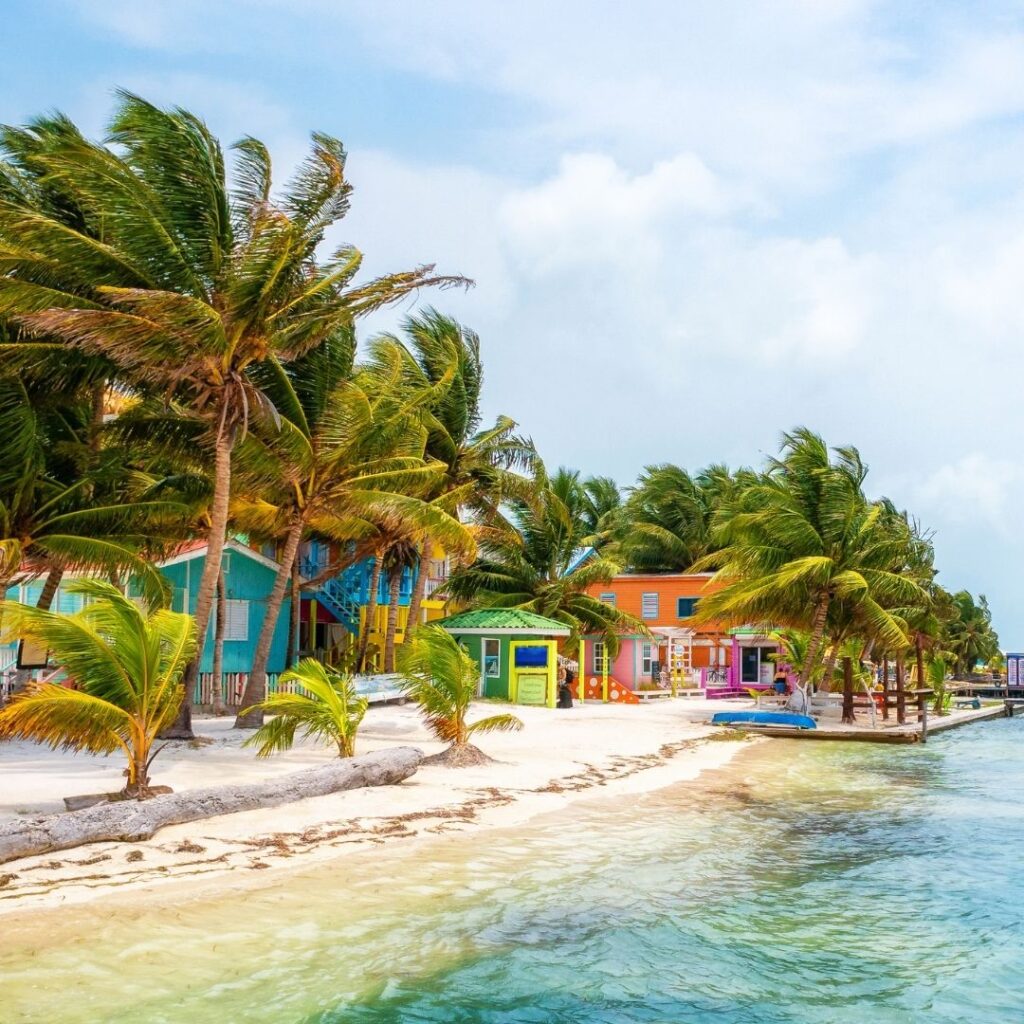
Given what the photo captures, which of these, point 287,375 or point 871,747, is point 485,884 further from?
point 871,747

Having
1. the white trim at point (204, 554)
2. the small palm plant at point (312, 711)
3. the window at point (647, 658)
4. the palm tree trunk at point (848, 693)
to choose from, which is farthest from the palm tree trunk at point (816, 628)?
the small palm plant at point (312, 711)

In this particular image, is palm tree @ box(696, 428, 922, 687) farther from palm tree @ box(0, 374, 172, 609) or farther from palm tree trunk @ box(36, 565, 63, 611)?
palm tree trunk @ box(36, 565, 63, 611)

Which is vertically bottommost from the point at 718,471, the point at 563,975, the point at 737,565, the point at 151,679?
the point at 563,975

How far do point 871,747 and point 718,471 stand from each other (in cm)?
3402

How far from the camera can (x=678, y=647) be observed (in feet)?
149

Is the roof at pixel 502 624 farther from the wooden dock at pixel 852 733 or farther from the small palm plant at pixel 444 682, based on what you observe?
the small palm plant at pixel 444 682

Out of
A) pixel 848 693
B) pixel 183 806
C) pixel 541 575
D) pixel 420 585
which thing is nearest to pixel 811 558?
pixel 848 693

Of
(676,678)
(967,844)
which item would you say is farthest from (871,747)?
(676,678)

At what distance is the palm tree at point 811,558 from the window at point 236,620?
1288 centimetres

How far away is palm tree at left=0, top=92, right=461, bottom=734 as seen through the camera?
1526cm

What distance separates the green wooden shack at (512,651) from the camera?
95.3ft

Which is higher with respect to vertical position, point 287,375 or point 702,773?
point 287,375

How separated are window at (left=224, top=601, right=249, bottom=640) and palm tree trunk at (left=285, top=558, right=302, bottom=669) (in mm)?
1596

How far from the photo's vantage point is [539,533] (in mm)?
34719
